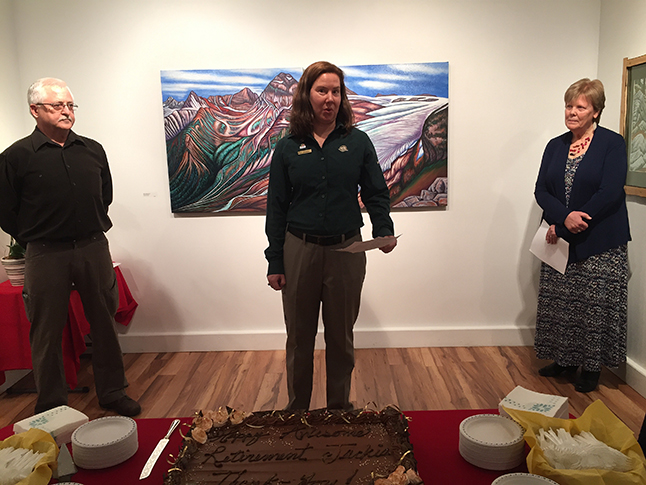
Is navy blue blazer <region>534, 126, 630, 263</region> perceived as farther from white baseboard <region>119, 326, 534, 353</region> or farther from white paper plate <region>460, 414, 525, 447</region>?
white paper plate <region>460, 414, 525, 447</region>

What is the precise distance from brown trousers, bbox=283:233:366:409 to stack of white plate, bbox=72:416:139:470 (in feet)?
3.60

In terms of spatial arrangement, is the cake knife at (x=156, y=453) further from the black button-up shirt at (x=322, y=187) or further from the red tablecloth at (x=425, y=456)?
the black button-up shirt at (x=322, y=187)

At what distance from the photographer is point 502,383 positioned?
3094 millimetres

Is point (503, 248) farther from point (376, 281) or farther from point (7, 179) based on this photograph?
point (7, 179)

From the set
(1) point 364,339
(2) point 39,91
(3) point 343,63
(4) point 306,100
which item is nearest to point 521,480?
(4) point 306,100

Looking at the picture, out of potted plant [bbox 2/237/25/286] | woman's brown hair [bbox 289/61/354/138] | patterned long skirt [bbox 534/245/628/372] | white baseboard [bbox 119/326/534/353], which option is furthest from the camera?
white baseboard [bbox 119/326/534/353]

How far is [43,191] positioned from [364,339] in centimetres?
223

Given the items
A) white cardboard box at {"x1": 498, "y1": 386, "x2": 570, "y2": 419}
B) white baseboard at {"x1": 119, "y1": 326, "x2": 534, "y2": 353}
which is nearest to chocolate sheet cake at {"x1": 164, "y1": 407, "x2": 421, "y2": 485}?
white cardboard box at {"x1": 498, "y1": 386, "x2": 570, "y2": 419}

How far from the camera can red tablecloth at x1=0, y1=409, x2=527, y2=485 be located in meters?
1.15

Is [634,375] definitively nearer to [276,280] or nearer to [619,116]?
[619,116]

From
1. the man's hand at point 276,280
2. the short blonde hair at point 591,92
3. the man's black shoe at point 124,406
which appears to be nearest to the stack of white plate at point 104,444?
the man's hand at point 276,280

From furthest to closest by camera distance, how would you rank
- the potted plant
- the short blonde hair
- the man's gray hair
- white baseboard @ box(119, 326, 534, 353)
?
white baseboard @ box(119, 326, 534, 353), the potted plant, the short blonde hair, the man's gray hair

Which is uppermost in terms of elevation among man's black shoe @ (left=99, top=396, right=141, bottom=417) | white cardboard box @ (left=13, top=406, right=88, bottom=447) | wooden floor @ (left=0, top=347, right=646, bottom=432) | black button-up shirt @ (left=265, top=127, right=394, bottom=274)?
black button-up shirt @ (left=265, top=127, right=394, bottom=274)

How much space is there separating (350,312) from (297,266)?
1.08 feet
